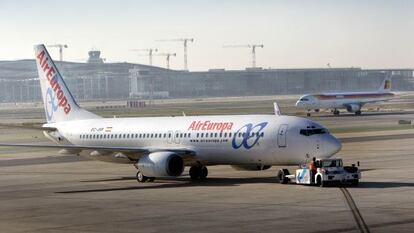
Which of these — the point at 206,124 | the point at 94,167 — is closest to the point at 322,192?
the point at 206,124

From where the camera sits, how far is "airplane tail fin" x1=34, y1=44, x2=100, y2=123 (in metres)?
61.1

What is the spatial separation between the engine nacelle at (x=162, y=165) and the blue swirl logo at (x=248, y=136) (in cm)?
359

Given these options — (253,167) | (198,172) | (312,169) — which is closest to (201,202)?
(312,169)

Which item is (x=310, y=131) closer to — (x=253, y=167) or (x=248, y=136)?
(x=248, y=136)

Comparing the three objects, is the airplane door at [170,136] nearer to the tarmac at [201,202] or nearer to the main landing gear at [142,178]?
the tarmac at [201,202]

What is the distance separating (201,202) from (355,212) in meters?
8.14

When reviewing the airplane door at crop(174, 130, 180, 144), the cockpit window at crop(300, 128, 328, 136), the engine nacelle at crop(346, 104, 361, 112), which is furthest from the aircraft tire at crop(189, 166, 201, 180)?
the engine nacelle at crop(346, 104, 361, 112)

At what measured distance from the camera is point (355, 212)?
34.6 metres

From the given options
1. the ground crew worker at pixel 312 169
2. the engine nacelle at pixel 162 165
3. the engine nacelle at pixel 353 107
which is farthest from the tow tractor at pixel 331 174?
the engine nacelle at pixel 353 107

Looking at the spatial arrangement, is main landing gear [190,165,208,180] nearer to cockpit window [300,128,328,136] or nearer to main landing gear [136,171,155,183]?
main landing gear [136,171,155,183]

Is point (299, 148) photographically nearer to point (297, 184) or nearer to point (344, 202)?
point (297, 184)

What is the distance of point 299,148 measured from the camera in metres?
47.5

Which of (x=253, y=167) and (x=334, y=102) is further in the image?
(x=334, y=102)

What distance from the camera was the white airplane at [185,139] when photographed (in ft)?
157
